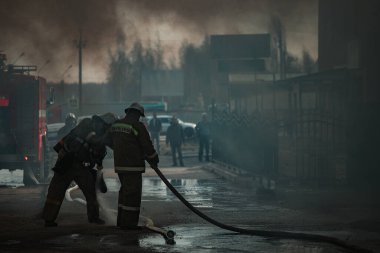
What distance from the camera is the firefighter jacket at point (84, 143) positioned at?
1163cm

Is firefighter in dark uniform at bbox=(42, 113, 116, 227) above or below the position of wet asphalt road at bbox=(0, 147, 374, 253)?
above

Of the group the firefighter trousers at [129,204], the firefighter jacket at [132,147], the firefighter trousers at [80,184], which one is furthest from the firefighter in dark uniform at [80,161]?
the firefighter trousers at [129,204]

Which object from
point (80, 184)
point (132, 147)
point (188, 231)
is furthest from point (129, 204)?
point (80, 184)

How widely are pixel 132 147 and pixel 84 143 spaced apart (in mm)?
914

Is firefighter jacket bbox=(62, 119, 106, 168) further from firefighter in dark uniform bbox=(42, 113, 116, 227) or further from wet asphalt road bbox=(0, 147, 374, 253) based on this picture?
wet asphalt road bbox=(0, 147, 374, 253)

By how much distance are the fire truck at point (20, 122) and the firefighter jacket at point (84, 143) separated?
930 cm

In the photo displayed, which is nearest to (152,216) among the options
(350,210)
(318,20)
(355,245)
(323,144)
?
(350,210)

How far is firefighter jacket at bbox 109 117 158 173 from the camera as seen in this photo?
1100cm

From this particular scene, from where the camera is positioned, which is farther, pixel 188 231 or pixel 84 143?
pixel 84 143

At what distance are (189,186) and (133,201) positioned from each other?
8909 millimetres

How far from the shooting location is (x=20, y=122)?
2081cm

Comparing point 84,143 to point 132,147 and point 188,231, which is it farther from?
point 188,231

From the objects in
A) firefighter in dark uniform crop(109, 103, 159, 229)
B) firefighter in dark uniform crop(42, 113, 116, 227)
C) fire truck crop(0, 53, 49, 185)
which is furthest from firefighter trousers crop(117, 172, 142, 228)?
fire truck crop(0, 53, 49, 185)

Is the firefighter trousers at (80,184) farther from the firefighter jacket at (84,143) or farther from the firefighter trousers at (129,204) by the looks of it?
the firefighter trousers at (129,204)
